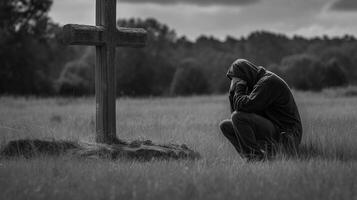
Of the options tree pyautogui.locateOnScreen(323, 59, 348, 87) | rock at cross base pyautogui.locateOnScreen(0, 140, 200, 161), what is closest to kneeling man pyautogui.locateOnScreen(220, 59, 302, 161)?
rock at cross base pyautogui.locateOnScreen(0, 140, 200, 161)

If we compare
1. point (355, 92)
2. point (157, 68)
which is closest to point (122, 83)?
point (157, 68)

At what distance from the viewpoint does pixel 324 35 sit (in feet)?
315

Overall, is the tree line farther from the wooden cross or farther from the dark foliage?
the wooden cross

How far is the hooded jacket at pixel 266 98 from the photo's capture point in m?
7.91

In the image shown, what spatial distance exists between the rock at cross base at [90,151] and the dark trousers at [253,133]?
30.8 inches

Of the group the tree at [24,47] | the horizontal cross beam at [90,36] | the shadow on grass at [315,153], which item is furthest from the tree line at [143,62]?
the shadow on grass at [315,153]

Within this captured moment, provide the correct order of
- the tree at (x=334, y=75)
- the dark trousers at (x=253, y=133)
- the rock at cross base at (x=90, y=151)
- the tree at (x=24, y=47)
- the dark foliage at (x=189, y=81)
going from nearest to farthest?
the dark trousers at (x=253, y=133) → the rock at cross base at (x=90, y=151) → the tree at (x=24, y=47) → the dark foliage at (x=189, y=81) → the tree at (x=334, y=75)

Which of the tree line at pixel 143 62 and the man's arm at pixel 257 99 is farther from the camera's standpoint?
the tree line at pixel 143 62

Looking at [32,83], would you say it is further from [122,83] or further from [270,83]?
[270,83]

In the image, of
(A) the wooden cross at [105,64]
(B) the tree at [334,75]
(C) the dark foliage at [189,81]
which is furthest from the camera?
(B) the tree at [334,75]

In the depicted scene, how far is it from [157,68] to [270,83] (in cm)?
4887

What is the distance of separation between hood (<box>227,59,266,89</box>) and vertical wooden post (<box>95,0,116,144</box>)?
6.69ft

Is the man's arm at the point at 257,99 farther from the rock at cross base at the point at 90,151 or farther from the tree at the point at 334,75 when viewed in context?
the tree at the point at 334,75

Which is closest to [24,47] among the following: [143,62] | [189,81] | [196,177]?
[143,62]
